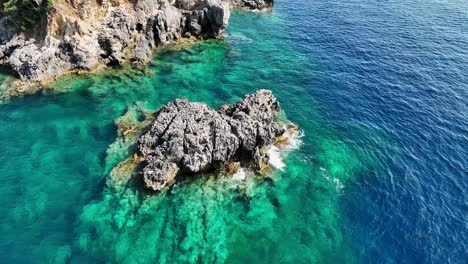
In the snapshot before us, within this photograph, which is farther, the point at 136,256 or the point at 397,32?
the point at 397,32

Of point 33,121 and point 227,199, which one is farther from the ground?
point 33,121

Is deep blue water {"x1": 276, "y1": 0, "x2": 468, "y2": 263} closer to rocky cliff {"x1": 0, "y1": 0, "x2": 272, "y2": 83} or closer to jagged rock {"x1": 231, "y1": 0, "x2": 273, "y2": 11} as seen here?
jagged rock {"x1": 231, "y1": 0, "x2": 273, "y2": 11}

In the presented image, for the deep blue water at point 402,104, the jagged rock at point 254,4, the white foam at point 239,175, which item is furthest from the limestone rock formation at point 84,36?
the white foam at point 239,175

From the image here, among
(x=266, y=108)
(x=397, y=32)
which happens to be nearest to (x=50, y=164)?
(x=266, y=108)

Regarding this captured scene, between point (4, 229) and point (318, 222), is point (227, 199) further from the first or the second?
point (4, 229)

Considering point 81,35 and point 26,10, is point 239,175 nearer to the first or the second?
point 81,35

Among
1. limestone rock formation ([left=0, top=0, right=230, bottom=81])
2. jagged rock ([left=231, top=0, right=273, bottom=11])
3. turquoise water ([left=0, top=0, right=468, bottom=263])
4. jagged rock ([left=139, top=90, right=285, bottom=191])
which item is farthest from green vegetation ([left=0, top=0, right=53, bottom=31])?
jagged rock ([left=231, top=0, right=273, bottom=11])
